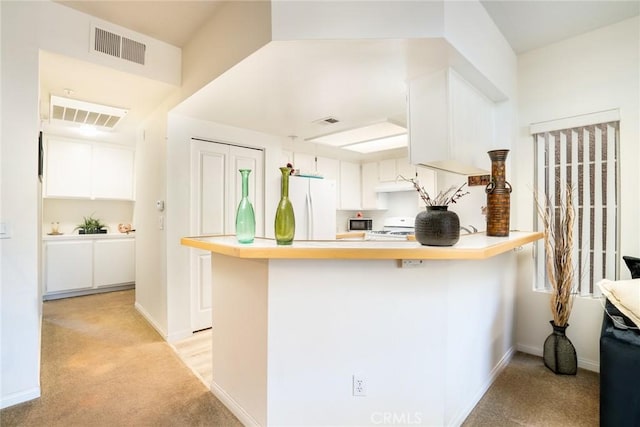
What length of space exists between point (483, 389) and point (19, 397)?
2.98m

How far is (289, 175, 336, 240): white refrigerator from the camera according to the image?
3.90 meters

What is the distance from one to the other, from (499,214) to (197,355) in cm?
266

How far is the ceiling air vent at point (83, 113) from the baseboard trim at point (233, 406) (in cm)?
292

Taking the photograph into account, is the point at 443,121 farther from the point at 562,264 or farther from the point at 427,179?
the point at 427,179

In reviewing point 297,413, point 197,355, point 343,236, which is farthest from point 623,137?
point 197,355

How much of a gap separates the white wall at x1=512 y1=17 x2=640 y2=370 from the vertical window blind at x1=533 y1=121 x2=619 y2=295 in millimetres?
79

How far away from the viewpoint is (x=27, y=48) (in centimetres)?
200

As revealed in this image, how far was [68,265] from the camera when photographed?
430 centimetres

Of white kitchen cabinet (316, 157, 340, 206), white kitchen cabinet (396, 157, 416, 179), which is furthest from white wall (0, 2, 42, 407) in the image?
white kitchen cabinet (396, 157, 416, 179)

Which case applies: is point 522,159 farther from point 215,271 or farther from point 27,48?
point 27,48

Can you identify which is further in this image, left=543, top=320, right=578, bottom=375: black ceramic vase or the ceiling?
left=543, top=320, right=578, bottom=375: black ceramic vase

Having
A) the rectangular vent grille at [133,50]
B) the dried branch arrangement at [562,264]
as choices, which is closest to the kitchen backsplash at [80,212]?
the rectangular vent grille at [133,50]

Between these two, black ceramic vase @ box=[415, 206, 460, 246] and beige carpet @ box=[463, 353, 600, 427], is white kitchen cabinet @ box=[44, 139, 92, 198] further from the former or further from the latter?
beige carpet @ box=[463, 353, 600, 427]

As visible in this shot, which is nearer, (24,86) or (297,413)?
(297,413)
